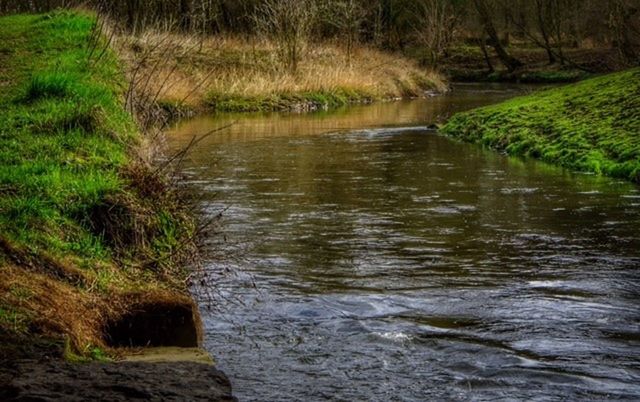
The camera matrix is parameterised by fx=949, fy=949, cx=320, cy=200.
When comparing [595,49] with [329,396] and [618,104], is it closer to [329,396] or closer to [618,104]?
[618,104]

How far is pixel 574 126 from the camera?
801 inches

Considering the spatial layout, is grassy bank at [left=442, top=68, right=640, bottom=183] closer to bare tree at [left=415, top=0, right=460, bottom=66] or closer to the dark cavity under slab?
the dark cavity under slab

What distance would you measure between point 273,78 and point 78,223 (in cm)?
2822

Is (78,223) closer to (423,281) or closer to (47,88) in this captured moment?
(423,281)

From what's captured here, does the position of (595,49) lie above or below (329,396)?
above

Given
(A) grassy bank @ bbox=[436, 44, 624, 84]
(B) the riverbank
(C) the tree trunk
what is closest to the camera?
(B) the riverbank

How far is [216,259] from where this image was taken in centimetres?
980

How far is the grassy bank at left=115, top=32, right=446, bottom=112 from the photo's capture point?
106 ft

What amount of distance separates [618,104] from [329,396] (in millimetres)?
16239

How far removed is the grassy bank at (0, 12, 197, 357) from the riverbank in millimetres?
11

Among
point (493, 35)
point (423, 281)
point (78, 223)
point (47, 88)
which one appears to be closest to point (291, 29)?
point (493, 35)

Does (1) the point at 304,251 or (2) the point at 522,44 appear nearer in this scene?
(1) the point at 304,251

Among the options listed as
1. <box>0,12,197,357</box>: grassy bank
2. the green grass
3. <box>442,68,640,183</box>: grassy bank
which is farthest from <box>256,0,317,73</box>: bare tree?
<box>0,12,197,357</box>: grassy bank

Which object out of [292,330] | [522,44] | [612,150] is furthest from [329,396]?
[522,44]
